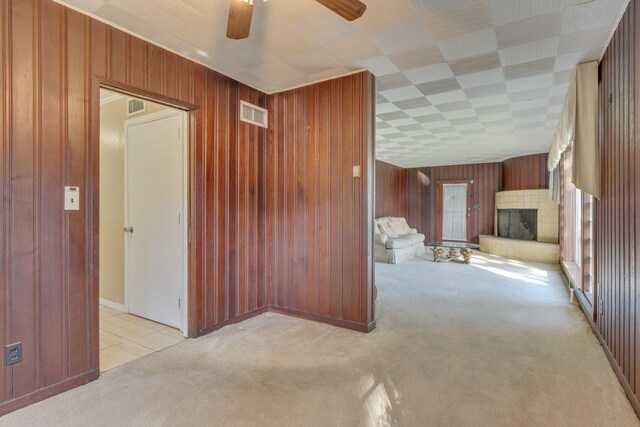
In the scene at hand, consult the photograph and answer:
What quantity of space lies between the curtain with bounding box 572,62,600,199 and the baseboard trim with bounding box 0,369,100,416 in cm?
390

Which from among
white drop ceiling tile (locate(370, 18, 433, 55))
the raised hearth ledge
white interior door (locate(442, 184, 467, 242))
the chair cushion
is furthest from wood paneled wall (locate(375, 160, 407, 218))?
white drop ceiling tile (locate(370, 18, 433, 55))

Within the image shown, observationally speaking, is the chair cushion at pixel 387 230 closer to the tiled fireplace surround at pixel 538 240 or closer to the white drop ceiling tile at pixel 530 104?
the tiled fireplace surround at pixel 538 240

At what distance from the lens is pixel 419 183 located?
9961 millimetres

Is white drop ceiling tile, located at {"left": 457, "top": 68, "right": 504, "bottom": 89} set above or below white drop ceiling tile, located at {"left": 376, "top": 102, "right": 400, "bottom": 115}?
below

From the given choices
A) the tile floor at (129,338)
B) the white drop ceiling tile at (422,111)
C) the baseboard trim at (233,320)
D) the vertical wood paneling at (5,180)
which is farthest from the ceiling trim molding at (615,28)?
the tile floor at (129,338)

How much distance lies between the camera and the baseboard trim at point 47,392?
181cm

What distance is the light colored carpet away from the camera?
1.77 metres

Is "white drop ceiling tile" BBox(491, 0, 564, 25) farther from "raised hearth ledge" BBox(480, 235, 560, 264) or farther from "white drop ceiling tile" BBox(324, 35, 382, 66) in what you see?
"raised hearth ledge" BBox(480, 235, 560, 264)

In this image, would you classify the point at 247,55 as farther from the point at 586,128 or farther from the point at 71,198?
the point at 586,128

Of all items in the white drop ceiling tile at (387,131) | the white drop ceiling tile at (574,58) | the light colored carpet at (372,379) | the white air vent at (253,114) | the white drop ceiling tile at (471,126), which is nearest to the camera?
the light colored carpet at (372,379)

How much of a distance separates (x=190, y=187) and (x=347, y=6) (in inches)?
77.0

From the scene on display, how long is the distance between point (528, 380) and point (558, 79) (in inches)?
111

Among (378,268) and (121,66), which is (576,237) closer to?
(378,268)

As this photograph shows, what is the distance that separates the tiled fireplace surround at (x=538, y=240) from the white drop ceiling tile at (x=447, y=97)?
189 inches
